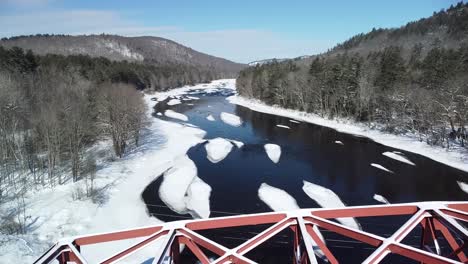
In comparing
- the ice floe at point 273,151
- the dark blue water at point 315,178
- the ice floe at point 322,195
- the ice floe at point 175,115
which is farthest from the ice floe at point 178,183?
the ice floe at point 175,115

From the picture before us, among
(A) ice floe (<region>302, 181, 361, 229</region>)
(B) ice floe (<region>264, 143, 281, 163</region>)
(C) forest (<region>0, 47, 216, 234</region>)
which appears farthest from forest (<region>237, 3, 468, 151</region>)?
(C) forest (<region>0, 47, 216, 234</region>)

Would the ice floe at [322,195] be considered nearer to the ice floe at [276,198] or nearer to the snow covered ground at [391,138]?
the ice floe at [276,198]

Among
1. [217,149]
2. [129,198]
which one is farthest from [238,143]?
[129,198]

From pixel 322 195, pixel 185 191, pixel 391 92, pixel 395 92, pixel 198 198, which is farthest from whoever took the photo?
pixel 391 92

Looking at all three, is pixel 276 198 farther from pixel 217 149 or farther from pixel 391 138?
pixel 391 138

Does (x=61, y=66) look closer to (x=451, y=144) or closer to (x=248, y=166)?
(x=248, y=166)

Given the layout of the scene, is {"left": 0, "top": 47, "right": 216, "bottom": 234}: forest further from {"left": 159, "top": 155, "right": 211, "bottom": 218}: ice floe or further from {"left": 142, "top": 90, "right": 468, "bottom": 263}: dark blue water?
{"left": 142, "top": 90, "right": 468, "bottom": 263}: dark blue water
